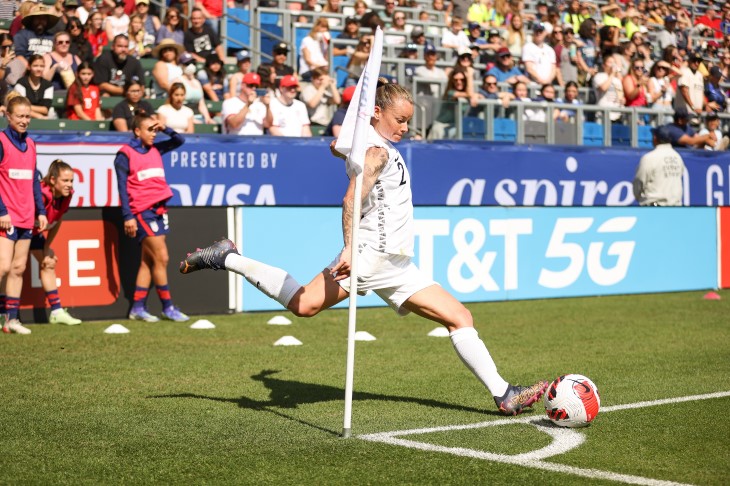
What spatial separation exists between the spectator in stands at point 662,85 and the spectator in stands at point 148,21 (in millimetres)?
10029

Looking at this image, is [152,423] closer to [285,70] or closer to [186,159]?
[186,159]

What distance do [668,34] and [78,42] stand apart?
1621 centimetres

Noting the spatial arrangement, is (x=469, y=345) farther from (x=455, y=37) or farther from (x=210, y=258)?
(x=455, y=37)

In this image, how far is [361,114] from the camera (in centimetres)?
602

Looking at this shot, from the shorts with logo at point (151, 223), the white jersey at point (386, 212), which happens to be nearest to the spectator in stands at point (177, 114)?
the shorts with logo at point (151, 223)

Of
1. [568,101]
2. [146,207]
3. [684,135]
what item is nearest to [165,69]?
[146,207]

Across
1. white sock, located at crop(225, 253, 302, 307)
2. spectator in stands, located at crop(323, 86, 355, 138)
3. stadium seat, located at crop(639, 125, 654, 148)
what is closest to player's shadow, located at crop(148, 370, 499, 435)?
white sock, located at crop(225, 253, 302, 307)

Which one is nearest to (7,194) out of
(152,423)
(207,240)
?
(207,240)

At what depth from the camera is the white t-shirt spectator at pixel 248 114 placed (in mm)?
16016

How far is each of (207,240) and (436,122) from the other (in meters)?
5.49

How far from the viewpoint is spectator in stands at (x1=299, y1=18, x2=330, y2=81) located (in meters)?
18.5

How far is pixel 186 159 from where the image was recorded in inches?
571

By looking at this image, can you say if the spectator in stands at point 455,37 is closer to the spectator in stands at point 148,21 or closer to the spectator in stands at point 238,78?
the spectator in stands at point 238,78

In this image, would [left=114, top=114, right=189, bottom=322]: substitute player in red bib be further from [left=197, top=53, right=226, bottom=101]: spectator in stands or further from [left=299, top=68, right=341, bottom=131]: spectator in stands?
[left=299, top=68, right=341, bottom=131]: spectator in stands
